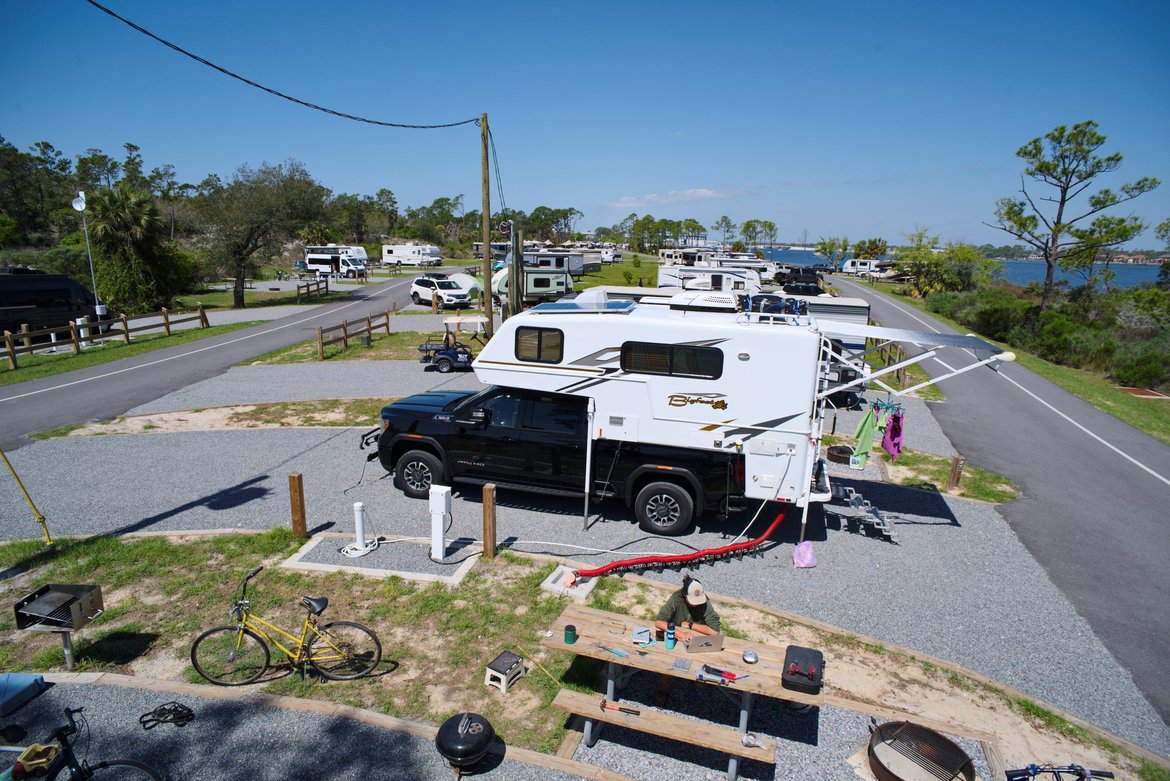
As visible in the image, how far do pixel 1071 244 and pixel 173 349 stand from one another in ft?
137

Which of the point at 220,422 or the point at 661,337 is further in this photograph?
the point at 220,422

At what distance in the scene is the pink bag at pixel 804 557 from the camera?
7.64 meters

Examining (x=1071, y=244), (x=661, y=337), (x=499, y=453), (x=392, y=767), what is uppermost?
(x=1071, y=244)

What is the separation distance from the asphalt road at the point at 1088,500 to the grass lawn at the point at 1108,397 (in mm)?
527

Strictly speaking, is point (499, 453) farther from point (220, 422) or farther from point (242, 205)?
point (242, 205)

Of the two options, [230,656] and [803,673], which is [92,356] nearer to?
[230,656]

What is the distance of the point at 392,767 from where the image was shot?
450 cm

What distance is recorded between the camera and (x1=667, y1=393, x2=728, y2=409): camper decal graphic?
812 cm

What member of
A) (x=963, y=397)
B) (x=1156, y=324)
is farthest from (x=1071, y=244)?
(x=963, y=397)

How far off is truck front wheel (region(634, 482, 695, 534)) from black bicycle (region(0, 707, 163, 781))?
5.68 metres

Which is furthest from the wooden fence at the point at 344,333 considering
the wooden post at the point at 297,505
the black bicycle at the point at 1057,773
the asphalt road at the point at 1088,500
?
the black bicycle at the point at 1057,773

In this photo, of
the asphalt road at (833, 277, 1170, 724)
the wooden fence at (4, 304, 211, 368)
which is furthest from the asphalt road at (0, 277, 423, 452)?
the asphalt road at (833, 277, 1170, 724)

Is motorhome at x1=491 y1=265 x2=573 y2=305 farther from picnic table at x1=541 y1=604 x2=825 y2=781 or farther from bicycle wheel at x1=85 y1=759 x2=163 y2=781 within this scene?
bicycle wheel at x1=85 y1=759 x2=163 y2=781

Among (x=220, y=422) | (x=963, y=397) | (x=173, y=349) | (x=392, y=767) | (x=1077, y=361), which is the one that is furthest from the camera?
(x=1077, y=361)
